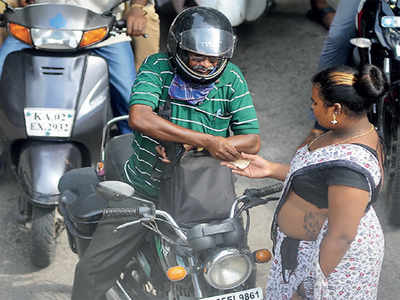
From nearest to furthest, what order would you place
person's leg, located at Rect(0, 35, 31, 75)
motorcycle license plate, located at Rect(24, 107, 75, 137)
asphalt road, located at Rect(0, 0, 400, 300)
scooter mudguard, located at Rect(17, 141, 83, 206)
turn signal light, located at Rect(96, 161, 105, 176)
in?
1. turn signal light, located at Rect(96, 161, 105, 176)
2. scooter mudguard, located at Rect(17, 141, 83, 206)
3. motorcycle license plate, located at Rect(24, 107, 75, 137)
4. asphalt road, located at Rect(0, 0, 400, 300)
5. person's leg, located at Rect(0, 35, 31, 75)

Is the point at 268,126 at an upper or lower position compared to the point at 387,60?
lower

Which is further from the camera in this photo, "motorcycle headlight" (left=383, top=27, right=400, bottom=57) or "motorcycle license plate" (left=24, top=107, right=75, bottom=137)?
"motorcycle headlight" (left=383, top=27, right=400, bottom=57)

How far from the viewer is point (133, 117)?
2768 mm

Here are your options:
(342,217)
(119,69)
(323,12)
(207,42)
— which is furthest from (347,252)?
(323,12)

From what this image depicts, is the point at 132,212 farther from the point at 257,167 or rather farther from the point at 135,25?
the point at 135,25

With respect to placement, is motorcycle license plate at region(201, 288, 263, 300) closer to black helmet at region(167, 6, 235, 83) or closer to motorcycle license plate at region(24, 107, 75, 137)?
black helmet at region(167, 6, 235, 83)

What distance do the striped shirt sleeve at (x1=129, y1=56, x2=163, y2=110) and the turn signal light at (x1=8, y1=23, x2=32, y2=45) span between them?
119 cm

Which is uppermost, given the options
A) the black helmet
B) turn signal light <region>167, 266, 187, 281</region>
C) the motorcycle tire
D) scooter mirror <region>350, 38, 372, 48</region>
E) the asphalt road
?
the black helmet

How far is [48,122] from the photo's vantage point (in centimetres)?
371

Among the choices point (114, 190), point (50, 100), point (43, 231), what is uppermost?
point (114, 190)

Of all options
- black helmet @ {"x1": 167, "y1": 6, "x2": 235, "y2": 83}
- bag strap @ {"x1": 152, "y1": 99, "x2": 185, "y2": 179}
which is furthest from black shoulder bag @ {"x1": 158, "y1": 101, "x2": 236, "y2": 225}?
black helmet @ {"x1": 167, "y1": 6, "x2": 235, "y2": 83}

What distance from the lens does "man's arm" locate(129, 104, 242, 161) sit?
2682 millimetres

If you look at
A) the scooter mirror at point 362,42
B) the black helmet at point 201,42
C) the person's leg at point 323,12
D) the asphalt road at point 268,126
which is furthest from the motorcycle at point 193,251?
the person's leg at point 323,12

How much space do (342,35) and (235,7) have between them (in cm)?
145
